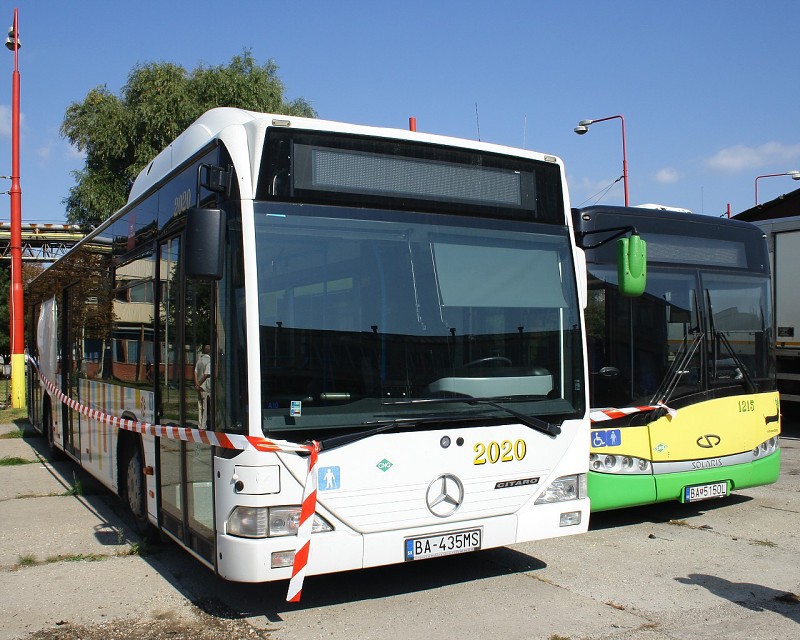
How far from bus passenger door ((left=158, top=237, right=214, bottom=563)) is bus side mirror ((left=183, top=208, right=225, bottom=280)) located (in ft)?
1.29

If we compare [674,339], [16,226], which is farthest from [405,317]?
[16,226]

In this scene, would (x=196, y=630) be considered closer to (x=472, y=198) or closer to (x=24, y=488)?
(x=472, y=198)

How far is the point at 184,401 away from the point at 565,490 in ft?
8.99

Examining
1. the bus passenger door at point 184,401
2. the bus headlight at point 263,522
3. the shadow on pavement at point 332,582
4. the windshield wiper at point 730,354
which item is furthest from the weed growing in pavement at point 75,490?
the windshield wiper at point 730,354

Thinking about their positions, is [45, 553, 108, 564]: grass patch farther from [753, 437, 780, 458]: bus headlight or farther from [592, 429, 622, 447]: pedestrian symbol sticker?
[753, 437, 780, 458]: bus headlight

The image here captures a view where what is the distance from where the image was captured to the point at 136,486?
7.27 metres

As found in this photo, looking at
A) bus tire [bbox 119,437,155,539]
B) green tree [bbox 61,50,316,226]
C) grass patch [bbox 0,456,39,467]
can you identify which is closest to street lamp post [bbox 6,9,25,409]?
green tree [bbox 61,50,316,226]

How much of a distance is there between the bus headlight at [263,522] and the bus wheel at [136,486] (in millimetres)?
2371

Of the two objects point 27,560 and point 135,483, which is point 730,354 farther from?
point 27,560

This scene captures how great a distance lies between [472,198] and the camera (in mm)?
5793

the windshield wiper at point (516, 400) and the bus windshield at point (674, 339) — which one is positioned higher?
the bus windshield at point (674, 339)

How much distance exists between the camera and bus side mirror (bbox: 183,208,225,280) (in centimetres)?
480

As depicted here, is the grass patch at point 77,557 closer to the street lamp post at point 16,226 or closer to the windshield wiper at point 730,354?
the windshield wiper at point 730,354

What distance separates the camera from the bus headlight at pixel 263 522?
4.82 metres
